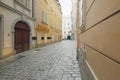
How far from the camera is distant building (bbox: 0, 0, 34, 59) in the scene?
9228 mm

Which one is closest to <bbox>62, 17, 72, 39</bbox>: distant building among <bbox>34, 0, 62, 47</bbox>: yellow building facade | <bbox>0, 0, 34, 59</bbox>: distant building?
<bbox>34, 0, 62, 47</bbox>: yellow building facade

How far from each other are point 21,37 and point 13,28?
2.20m

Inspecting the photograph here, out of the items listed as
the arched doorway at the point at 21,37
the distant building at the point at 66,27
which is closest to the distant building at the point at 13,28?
the arched doorway at the point at 21,37

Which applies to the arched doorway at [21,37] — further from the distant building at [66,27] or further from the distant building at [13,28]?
the distant building at [66,27]

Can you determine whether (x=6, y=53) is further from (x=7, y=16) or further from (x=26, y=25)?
(x=26, y=25)

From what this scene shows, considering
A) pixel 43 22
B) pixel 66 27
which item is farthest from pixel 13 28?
pixel 66 27

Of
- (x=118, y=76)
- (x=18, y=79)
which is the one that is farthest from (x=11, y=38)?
(x=118, y=76)

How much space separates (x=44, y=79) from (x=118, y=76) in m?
4.10

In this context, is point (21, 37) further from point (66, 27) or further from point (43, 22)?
point (66, 27)

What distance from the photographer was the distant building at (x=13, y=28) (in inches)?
363

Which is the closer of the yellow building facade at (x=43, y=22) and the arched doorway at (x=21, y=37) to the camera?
the arched doorway at (x=21, y=37)

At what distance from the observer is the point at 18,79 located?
16.6 feet

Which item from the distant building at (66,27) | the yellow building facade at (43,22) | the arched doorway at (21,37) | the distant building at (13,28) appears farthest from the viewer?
the distant building at (66,27)

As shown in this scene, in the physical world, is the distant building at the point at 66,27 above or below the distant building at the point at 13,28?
above
